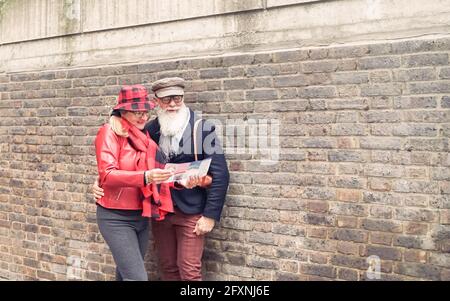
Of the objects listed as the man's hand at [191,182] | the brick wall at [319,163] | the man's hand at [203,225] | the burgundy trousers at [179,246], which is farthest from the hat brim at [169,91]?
the man's hand at [203,225]

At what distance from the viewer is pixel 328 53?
4168mm

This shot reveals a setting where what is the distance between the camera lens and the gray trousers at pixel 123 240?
396 cm

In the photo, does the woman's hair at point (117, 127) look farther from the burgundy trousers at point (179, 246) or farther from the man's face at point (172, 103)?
the burgundy trousers at point (179, 246)

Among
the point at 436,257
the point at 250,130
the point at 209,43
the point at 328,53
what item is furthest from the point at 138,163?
the point at 436,257

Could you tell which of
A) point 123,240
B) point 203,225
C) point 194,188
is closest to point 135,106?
point 194,188

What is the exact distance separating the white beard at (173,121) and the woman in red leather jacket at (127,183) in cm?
29

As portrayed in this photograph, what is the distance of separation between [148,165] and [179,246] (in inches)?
31.9

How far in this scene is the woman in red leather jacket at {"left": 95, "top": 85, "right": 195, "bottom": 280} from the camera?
3.87 metres

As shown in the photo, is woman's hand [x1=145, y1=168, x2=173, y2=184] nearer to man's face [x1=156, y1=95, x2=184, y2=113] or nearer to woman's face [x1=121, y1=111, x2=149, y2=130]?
woman's face [x1=121, y1=111, x2=149, y2=130]

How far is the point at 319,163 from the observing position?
4.23 metres

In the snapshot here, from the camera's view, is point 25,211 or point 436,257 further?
point 25,211

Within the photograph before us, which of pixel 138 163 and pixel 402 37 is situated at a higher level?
pixel 402 37

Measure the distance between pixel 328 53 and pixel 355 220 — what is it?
1.33m

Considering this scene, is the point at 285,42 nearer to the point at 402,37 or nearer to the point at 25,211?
the point at 402,37
